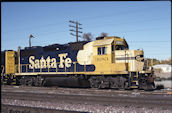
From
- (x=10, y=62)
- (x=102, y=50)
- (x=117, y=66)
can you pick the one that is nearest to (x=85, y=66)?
(x=102, y=50)

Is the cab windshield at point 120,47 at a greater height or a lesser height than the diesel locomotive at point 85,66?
greater

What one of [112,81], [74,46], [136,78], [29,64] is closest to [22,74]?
[29,64]

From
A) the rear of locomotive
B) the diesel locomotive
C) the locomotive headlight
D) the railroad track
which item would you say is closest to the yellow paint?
the diesel locomotive

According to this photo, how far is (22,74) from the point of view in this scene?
2172 centimetres

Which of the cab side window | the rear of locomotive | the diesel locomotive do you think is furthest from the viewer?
the cab side window

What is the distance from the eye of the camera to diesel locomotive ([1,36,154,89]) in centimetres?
1619

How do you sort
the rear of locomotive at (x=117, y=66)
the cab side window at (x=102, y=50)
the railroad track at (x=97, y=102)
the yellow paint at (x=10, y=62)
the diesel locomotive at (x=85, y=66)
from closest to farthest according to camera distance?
the railroad track at (x=97, y=102)
the rear of locomotive at (x=117, y=66)
the diesel locomotive at (x=85, y=66)
the cab side window at (x=102, y=50)
the yellow paint at (x=10, y=62)

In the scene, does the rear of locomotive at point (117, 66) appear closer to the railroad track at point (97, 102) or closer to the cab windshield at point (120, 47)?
the cab windshield at point (120, 47)

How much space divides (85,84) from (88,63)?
6.06 feet

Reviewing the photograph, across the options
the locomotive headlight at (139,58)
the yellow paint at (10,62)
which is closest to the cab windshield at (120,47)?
the locomotive headlight at (139,58)

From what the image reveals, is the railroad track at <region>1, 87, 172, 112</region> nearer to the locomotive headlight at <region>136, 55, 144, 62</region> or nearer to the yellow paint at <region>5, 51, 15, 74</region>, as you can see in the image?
the locomotive headlight at <region>136, 55, 144, 62</region>

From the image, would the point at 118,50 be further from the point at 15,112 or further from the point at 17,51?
the point at 17,51

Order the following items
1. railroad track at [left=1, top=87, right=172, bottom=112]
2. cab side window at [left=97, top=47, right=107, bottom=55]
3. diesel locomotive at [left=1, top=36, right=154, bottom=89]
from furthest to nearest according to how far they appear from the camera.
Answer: cab side window at [left=97, top=47, right=107, bottom=55] → diesel locomotive at [left=1, top=36, right=154, bottom=89] → railroad track at [left=1, top=87, right=172, bottom=112]

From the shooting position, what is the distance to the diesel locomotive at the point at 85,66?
16.2 meters
